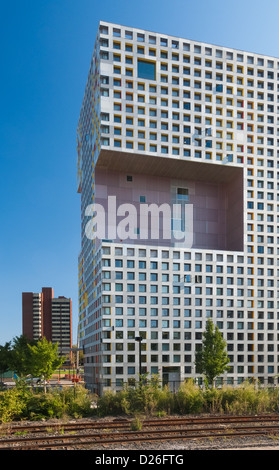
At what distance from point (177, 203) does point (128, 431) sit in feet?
167

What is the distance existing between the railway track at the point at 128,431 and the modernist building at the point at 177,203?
3582cm

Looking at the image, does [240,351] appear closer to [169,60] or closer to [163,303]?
[163,303]

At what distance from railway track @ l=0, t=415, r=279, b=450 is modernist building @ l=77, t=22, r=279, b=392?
3582 centimetres

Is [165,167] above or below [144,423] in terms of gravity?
above

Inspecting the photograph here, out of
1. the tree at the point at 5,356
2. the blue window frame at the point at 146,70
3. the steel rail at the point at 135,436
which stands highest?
the blue window frame at the point at 146,70

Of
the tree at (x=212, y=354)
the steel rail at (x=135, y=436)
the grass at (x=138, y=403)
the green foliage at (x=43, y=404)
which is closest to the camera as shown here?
the steel rail at (x=135, y=436)

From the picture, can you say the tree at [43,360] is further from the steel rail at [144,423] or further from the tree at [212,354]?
the steel rail at [144,423]

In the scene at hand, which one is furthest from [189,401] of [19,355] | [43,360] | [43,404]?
[19,355]

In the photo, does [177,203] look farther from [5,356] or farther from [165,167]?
[5,356]

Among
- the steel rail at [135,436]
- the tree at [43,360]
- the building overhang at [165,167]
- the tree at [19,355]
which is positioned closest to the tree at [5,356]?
the tree at [19,355]

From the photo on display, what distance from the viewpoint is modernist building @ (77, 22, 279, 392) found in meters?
58.5

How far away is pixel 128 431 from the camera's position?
19.0 meters

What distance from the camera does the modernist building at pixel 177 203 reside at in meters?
58.5
